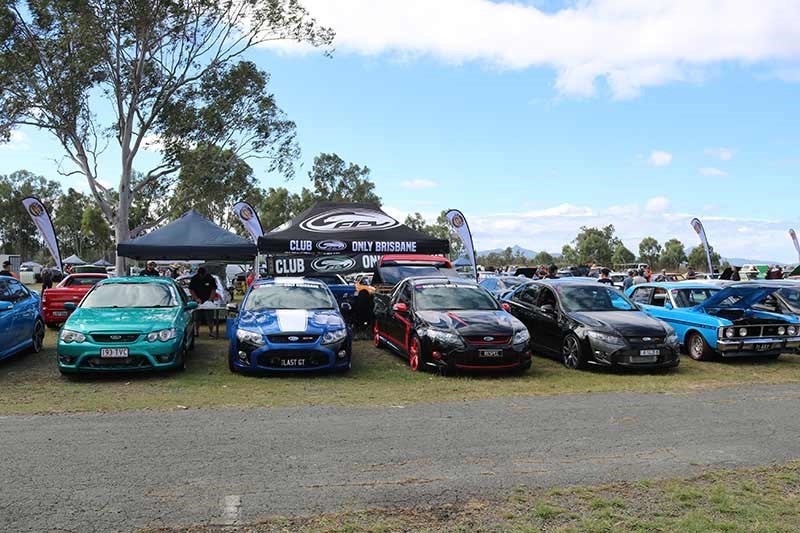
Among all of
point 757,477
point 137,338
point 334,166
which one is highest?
point 334,166

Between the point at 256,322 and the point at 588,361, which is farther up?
the point at 256,322

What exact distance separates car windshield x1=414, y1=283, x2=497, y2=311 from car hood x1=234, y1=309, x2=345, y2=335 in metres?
1.63

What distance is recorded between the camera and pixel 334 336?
984cm

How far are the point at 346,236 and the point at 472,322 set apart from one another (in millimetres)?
7852

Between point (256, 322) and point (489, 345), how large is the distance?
3676 mm

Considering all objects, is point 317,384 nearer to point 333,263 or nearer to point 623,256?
point 333,263

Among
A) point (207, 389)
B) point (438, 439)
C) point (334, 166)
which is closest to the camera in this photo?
point (438, 439)

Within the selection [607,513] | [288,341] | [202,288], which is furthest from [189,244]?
[607,513]

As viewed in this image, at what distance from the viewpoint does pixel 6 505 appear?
4184mm

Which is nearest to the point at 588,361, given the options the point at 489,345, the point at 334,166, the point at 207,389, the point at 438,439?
the point at 489,345

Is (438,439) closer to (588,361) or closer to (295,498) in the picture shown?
(295,498)

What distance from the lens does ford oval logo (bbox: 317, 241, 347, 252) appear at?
16953 millimetres

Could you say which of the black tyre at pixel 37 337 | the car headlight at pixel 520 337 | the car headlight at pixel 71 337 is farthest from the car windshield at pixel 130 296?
the car headlight at pixel 520 337

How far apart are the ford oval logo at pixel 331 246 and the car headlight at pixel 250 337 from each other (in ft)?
24.0
